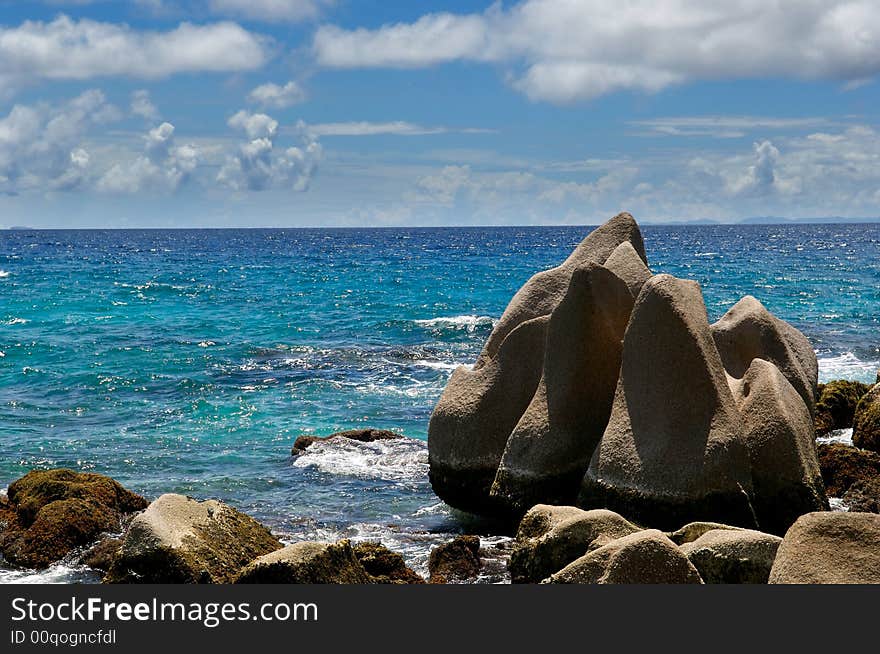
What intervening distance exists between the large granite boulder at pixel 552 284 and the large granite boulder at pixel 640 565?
6244mm

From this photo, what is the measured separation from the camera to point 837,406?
730 inches

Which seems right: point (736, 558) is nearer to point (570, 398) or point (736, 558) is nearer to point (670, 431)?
point (670, 431)

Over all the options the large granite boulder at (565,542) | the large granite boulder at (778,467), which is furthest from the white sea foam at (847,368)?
the large granite boulder at (565,542)

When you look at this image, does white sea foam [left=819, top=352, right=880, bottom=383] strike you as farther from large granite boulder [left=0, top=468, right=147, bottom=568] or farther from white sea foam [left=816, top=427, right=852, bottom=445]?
large granite boulder [left=0, top=468, right=147, bottom=568]

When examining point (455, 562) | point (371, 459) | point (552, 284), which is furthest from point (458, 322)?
point (455, 562)

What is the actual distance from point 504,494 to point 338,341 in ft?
71.3

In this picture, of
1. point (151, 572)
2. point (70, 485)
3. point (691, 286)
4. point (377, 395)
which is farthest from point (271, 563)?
point (377, 395)

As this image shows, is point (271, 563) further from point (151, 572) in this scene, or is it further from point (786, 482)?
point (786, 482)

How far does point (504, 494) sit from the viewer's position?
13.1 meters

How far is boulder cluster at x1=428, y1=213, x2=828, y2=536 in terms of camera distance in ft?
38.0

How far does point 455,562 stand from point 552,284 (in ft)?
17.0

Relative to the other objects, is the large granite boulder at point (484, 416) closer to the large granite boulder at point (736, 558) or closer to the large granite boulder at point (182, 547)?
the large granite boulder at point (182, 547)

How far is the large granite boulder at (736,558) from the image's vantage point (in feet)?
30.7

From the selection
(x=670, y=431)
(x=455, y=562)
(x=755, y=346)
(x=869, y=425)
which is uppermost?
(x=755, y=346)
